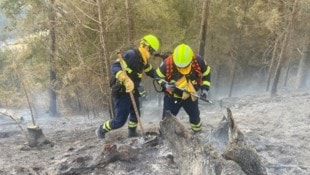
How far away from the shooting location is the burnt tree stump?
3.94 meters

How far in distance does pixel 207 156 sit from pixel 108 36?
318 inches

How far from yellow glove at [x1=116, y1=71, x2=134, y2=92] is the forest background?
317cm

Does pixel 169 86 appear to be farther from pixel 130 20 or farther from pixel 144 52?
pixel 130 20

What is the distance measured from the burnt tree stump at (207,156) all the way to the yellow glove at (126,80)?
49.3 inches

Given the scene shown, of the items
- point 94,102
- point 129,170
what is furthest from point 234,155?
point 94,102

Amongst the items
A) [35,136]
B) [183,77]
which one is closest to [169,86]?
[183,77]

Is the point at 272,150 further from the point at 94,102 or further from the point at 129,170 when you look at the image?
the point at 94,102

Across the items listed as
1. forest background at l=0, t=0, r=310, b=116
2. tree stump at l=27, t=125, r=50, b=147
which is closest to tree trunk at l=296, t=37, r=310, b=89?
forest background at l=0, t=0, r=310, b=116

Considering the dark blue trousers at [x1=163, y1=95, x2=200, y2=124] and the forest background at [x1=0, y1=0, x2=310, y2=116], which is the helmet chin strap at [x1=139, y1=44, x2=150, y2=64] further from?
the forest background at [x1=0, y1=0, x2=310, y2=116]

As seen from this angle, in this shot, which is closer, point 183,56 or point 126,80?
point 183,56

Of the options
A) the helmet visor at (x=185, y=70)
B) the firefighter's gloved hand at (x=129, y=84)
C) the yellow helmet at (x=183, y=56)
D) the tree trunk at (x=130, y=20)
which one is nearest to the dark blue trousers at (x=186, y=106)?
the helmet visor at (x=185, y=70)

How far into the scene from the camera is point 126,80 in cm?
619

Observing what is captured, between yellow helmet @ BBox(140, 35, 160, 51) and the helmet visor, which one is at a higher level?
yellow helmet @ BBox(140, 35, 160, 51)

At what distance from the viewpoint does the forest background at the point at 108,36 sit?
10.9m
